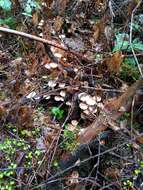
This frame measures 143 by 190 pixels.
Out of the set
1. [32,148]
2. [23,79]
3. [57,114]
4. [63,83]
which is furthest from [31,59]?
[32,148]

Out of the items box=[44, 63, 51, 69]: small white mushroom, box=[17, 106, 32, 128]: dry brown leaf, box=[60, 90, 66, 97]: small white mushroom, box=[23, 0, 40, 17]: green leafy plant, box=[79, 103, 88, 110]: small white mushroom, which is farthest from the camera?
box=[23, 0, 40, 17]: green leafy plant

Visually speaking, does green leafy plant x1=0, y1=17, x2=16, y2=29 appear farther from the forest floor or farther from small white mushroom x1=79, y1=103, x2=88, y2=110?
small white mushroom x1=79, y1=103, x2=88, y2=110

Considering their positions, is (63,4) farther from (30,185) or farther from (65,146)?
(30,185)

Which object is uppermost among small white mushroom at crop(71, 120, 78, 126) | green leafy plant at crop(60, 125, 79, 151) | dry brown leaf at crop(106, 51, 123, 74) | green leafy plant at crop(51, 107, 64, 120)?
dry brown leaf at crop(106, 51, 123, 74)

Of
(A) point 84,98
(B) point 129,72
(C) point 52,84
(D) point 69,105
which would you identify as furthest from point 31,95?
(B) point 129,72

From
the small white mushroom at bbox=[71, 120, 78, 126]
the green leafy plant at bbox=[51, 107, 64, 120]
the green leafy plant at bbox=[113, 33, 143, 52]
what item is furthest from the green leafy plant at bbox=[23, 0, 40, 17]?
the small white mushroom at bbox=[71, 120, 78, 126]

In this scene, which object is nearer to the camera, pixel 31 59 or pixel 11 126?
pixel 11 126

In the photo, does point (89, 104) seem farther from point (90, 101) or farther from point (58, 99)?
point (58, 99)
